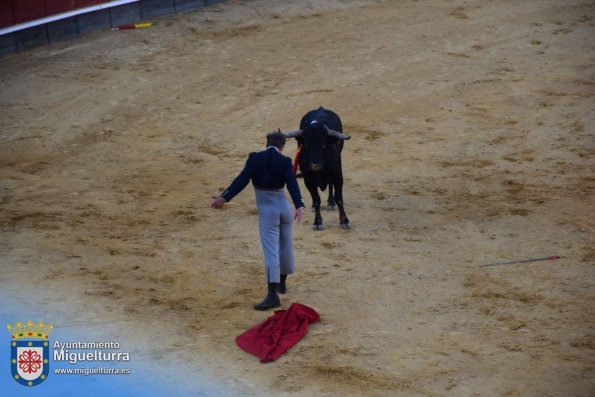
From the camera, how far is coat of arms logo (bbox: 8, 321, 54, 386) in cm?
867

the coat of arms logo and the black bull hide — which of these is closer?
the coat of arms logo

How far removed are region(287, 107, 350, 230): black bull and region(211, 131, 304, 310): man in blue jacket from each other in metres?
2.06

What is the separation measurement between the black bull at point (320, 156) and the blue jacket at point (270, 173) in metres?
2.10

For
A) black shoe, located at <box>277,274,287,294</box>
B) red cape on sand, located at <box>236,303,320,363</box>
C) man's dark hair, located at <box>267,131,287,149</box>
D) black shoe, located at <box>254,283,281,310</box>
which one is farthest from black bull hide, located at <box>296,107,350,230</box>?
red cape on sand, located at <box>236,303,320,363</box>

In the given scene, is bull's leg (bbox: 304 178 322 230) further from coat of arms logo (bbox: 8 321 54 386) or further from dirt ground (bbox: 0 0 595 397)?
coat of arms logo (bbox: 8 321 54 386)

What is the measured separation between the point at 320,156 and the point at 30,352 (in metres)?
4.24

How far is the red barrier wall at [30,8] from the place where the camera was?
1842cm

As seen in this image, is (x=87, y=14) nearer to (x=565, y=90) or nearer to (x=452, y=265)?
(x=565, y=90)

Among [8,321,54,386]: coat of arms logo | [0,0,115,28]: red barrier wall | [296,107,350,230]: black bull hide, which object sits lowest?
[8,321,54,386]: coat of arms logo

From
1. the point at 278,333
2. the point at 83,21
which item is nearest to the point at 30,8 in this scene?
the point at 83,21

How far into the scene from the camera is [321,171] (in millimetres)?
12492

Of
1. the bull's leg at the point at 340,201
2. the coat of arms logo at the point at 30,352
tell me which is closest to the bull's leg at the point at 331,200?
the bull's leg at the point at 340,201

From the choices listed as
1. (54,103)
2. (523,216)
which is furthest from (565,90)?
(54,103)

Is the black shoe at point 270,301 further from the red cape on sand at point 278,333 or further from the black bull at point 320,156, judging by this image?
the black bull at point 320,156
